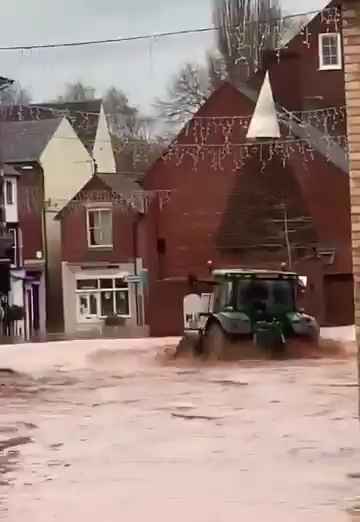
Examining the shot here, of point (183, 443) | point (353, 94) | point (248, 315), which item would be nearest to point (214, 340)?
point (248, 315)

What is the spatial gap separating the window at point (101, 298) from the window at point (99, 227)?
80 cm

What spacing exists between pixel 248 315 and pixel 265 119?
5.21 metres

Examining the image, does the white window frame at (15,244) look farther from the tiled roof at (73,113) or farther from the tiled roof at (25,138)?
the tiled roof at (73,113)

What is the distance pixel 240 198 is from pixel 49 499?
15063mm

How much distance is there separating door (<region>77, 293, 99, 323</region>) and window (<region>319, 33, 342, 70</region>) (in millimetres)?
6257

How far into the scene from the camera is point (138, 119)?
2139 cm

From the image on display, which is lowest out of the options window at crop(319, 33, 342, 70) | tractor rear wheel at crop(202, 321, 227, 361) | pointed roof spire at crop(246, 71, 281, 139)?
tractor rear wheel at crop(202, 321, 227, 361)

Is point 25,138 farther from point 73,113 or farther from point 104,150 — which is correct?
point 104,150

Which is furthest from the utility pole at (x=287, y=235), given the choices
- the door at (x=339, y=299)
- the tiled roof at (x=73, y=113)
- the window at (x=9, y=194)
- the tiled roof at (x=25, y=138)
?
the window at (x=9, y=194)

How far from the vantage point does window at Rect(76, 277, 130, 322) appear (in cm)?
2080

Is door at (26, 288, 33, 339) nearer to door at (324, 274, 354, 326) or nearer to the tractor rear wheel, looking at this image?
the tractor rear wheel

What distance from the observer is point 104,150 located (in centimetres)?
2159

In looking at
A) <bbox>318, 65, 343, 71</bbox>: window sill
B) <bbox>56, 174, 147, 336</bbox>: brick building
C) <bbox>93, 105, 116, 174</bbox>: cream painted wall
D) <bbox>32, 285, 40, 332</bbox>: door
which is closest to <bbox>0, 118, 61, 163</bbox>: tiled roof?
<bbox>93, 105, 116, 174</bbox>: cream painted wall

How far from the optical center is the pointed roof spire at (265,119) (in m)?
22.1
